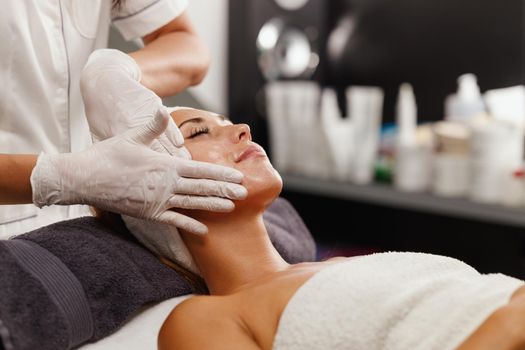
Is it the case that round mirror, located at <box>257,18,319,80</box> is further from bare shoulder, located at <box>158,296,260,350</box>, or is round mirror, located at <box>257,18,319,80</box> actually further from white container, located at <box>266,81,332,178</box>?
bare shoulder, located at <box>158,296,260,350</box>

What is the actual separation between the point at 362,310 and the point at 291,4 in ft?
7.90

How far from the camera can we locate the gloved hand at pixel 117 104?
4.36 feet

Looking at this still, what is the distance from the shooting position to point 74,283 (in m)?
1.22

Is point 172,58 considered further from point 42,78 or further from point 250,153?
point 250,153

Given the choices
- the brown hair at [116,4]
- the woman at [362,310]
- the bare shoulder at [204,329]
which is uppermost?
the brown hair at [116,4]

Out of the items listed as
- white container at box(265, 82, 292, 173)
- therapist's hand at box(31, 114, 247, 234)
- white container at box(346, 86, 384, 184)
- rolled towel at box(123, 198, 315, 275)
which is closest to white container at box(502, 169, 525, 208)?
white container at box(346, 86, 384, 184)

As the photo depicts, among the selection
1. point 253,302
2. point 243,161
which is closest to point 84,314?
point 253,302

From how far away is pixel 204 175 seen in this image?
1292 millimetres

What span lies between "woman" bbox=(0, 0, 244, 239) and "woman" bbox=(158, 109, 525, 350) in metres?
0.20

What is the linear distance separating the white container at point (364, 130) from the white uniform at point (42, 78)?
4.51ft

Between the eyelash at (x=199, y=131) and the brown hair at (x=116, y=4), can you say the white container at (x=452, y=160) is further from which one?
the eyelash at (x=199, y=131)

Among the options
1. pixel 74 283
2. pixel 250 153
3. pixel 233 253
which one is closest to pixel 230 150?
pixel 250 153

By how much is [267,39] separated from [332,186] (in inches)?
28.0

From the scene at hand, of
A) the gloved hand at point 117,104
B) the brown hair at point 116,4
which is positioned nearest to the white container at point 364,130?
the brown hair at point 116,4
